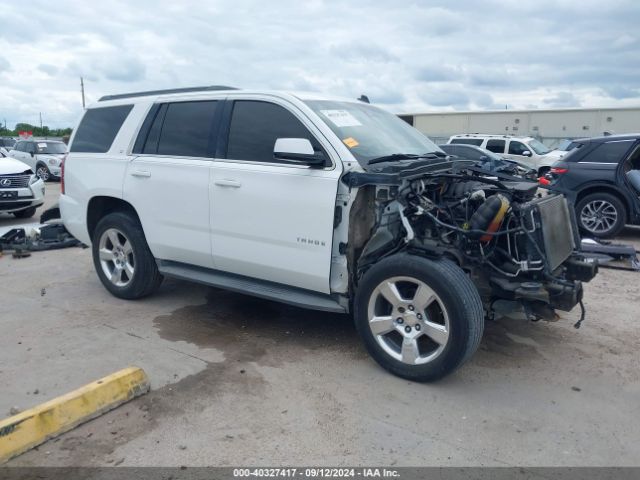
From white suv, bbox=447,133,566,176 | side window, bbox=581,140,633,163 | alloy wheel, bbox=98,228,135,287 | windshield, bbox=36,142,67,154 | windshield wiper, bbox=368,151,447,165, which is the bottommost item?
windshield, bbox=36,142,67,154

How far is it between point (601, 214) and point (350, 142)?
653 cm

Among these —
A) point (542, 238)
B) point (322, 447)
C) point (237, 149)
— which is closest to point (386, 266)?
point (542, 238)

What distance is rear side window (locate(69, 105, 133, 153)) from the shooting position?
5.70 meters

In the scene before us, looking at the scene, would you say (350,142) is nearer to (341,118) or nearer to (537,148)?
(341,118)

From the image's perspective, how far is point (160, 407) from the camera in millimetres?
3600

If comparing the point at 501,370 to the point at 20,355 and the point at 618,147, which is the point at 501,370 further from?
the point at 618,147

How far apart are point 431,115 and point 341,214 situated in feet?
75.8

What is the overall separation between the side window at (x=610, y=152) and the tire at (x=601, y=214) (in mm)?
560

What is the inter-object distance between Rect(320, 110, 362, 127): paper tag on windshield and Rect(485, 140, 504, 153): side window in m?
14.8

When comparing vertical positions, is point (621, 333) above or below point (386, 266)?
below

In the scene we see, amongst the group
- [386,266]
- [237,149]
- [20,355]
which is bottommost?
[20,355]

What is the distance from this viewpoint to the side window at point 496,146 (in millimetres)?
18425

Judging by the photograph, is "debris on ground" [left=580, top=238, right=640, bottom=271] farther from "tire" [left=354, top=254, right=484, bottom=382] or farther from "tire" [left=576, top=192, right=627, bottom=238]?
"tire" [left=354, top=254, right=484, bottom=382]

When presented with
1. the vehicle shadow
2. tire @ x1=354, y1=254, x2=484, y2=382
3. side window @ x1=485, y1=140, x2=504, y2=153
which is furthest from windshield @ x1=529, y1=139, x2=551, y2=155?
tire @ x1=354, y1=254, x2=484, y2=382
